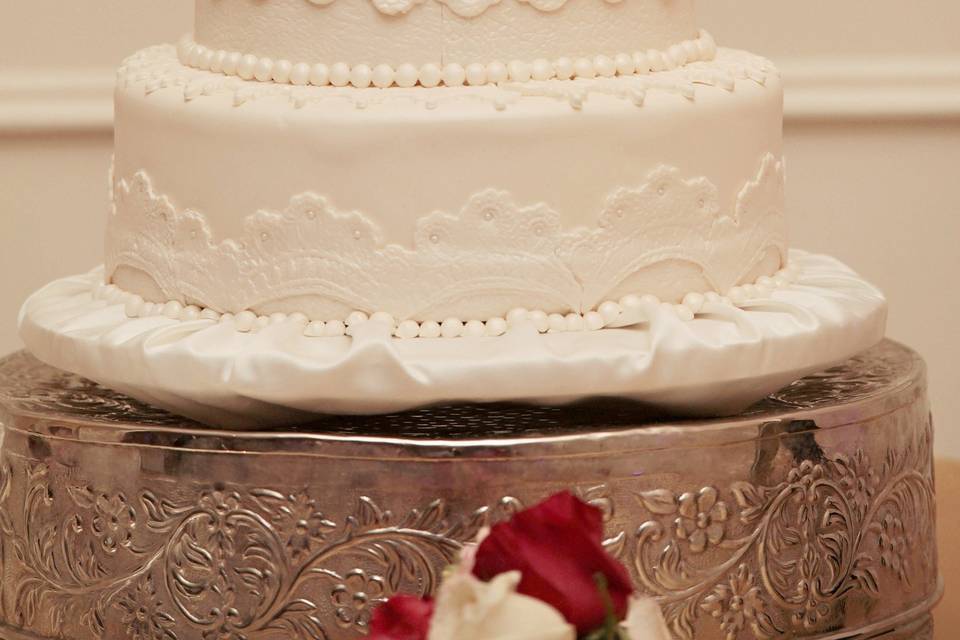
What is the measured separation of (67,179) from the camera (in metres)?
2.80

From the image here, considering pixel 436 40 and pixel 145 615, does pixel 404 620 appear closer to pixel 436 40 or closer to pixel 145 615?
pixel 145 615

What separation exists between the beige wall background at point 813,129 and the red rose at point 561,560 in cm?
199

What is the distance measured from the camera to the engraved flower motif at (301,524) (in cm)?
130

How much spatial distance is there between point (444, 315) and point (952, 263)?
5.59 ft

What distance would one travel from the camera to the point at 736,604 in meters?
1.36

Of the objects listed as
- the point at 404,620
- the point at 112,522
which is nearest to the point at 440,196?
the point at 112,522

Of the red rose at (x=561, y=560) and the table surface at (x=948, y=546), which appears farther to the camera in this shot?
the table surface at (x=948, y=546)

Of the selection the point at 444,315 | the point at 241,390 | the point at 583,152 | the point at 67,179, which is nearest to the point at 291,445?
the point at 241,390

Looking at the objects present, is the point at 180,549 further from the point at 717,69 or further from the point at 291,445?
the point at 717,69

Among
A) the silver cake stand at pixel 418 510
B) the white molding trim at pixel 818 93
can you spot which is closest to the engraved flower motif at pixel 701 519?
the silver cake stand at pixel 418 510

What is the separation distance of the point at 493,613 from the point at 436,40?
2.34ft

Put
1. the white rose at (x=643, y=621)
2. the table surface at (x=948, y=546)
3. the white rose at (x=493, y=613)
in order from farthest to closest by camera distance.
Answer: the table surface at (x=948, y=546), the white rose at (x=643, y=621), the white rose at (x=493, y=613)

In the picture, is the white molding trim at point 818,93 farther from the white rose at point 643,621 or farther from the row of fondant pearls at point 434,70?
the white rose at point 643,621

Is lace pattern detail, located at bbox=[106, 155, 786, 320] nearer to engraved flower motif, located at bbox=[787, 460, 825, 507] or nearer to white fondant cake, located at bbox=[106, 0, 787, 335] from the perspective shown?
white fondant cake, located at bbox=[106, 0, 787, 335]
